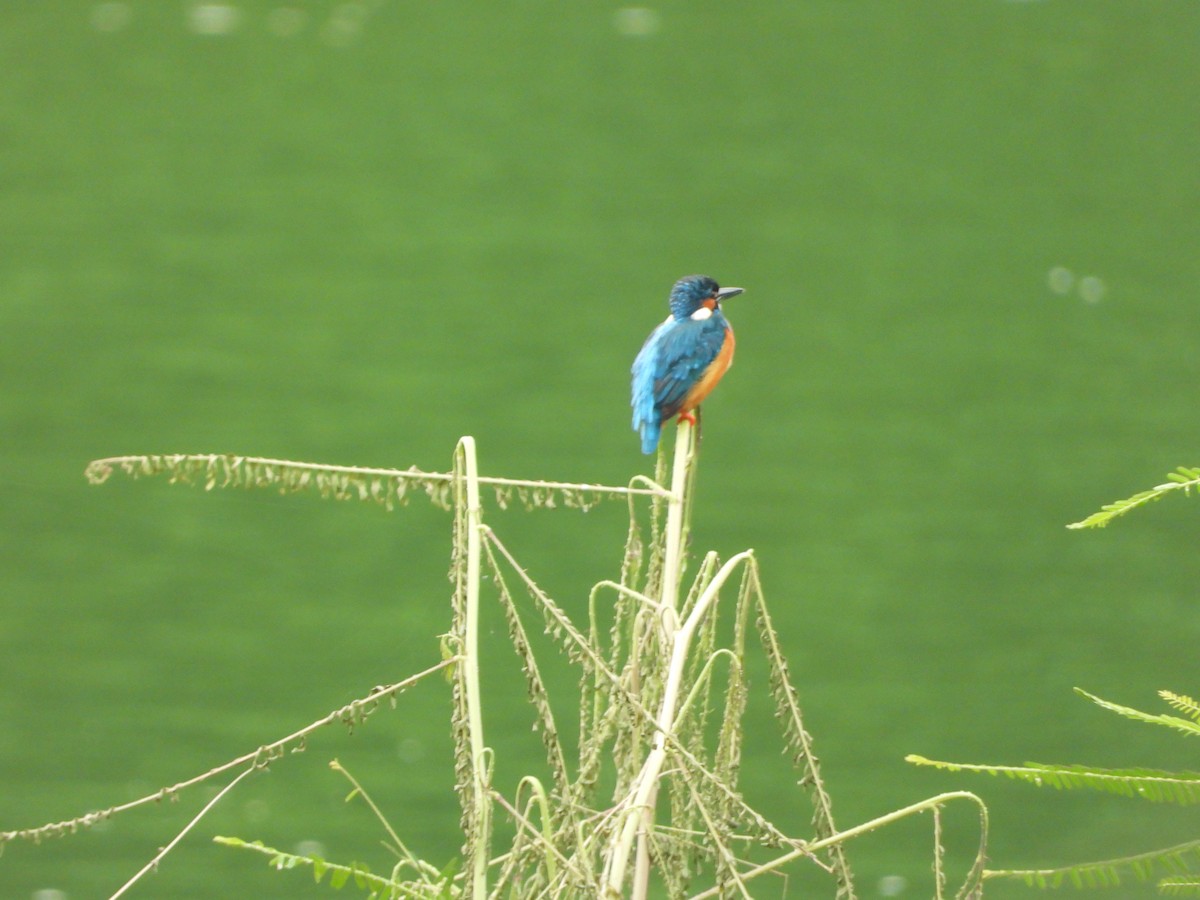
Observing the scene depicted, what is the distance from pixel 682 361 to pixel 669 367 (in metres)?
0.01

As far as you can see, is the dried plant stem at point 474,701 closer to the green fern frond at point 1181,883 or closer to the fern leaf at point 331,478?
the fern leaf at point 331,478

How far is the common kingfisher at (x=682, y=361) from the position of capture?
1073 millimetres

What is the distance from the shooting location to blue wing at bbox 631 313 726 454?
107 centimetres

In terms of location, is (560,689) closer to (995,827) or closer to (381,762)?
(381,762)

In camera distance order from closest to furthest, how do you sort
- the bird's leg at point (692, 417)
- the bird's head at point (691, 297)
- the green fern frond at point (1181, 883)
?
1. the green fern frond at point (1181, 883)
2. the bird's leg at point (692, 417)
3. the bird's head at point (691, 297)

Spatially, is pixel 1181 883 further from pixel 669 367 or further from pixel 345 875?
pixel 669 367

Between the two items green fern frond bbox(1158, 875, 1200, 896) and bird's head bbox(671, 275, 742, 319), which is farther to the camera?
bird's head bbox(671, 275, 742, 319)

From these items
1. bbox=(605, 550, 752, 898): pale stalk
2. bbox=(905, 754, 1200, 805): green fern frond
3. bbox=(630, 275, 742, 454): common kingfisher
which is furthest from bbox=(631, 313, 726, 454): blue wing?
bbox=(905, 754, 1200, 805): green fern frond

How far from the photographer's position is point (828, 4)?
207cm

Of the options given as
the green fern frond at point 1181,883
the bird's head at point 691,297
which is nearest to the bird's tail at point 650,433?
the bird's head at point 691,297

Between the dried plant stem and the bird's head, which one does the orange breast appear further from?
the dried plant stem

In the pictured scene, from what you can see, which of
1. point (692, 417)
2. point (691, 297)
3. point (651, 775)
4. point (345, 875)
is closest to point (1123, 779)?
point (651, 775)

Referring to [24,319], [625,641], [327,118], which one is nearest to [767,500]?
[327,118]

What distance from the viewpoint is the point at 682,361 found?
1076mm
